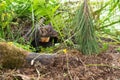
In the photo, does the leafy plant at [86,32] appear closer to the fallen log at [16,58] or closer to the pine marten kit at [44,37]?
the fallen log at [16,58]

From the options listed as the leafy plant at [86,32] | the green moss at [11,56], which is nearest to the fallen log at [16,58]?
the green moss at [11,56]

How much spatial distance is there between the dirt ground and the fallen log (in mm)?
40

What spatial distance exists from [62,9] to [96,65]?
120cm

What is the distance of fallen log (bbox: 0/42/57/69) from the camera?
200 cm

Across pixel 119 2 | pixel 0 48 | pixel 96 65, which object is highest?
pixel 119 2

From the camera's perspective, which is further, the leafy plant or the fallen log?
the leafy plant

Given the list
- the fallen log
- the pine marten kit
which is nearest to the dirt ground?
the fallen log

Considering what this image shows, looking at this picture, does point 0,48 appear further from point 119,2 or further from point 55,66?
point 119,2

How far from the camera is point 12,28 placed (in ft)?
9.46

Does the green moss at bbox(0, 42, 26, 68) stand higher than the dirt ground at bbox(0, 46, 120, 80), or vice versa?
the green moss at bbox(0, 42, 26, 68)

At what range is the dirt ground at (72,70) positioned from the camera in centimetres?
192

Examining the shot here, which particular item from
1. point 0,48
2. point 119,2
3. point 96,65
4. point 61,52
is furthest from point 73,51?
point 119,2

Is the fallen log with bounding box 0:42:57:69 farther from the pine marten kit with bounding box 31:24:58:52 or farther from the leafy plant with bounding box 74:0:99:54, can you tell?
the pine marten kit with bounding box 31:24:58:52

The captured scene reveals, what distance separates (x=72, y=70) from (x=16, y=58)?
15.4 inches
